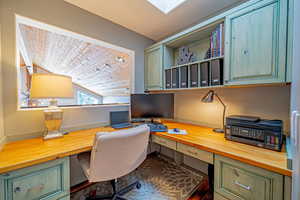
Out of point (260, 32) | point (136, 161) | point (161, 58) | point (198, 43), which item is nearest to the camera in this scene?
point (260, 32)

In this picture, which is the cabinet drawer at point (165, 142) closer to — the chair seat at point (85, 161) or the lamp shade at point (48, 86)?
the chair seat at point (85, 161)

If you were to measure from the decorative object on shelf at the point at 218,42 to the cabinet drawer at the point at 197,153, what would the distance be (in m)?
1.00

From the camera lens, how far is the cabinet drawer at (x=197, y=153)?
0.99 m

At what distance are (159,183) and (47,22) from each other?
2313 millimetres

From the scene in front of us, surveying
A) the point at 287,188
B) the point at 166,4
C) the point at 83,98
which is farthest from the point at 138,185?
the point at 83,98

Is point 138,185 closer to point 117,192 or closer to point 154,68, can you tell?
point 117,192

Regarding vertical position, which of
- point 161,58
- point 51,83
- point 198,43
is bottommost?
point 51,83

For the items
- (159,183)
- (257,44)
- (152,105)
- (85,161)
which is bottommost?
(159,183)

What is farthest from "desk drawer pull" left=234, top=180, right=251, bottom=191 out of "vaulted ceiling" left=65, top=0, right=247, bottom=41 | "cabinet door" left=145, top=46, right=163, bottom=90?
"vaulted ceiling" left=65, top=0, right=247, bottom=41

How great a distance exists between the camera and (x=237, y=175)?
0.85 meters

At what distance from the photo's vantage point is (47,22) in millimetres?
1321

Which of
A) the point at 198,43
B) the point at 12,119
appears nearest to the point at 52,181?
the point at 12,119

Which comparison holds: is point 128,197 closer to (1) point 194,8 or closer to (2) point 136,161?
(2) point 136,161

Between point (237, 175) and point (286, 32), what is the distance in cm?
111
